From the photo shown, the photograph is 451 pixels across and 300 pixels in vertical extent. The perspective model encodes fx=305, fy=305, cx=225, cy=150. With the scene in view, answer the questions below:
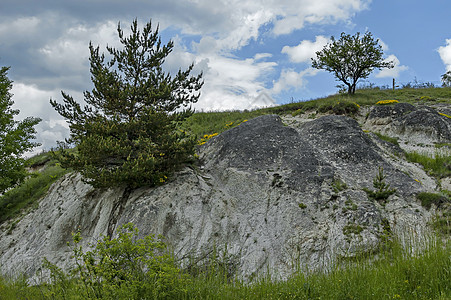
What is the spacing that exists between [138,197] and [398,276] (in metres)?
10.2

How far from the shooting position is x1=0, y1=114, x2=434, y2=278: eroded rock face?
1072 cm

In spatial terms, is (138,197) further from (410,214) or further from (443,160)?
(443,160)

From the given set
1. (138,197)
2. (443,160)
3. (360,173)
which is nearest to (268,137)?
(360,173)

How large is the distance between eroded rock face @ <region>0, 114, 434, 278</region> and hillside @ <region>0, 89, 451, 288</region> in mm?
47

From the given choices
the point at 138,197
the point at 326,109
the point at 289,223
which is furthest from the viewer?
the point at 326,109

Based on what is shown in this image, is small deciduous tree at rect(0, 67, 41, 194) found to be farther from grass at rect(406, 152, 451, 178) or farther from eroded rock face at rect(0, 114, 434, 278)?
grass at rect(406, 152, 451, 178)

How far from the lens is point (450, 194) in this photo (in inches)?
474

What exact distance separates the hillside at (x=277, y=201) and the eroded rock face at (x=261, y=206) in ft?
0.15

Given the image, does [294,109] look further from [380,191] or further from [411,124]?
[380,191]

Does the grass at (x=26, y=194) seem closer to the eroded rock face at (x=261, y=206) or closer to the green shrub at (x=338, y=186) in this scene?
the eroded rock face at (x=261, y=206)

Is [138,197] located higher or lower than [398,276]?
higher

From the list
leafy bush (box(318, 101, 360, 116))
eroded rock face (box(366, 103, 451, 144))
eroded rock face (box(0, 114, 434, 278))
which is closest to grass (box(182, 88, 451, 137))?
leafy bush (box(318, 101, 360, 116))

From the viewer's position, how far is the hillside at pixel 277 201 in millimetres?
10648

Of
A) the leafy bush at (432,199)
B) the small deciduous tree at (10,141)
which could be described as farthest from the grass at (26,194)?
the leafy bush at (432,199)
